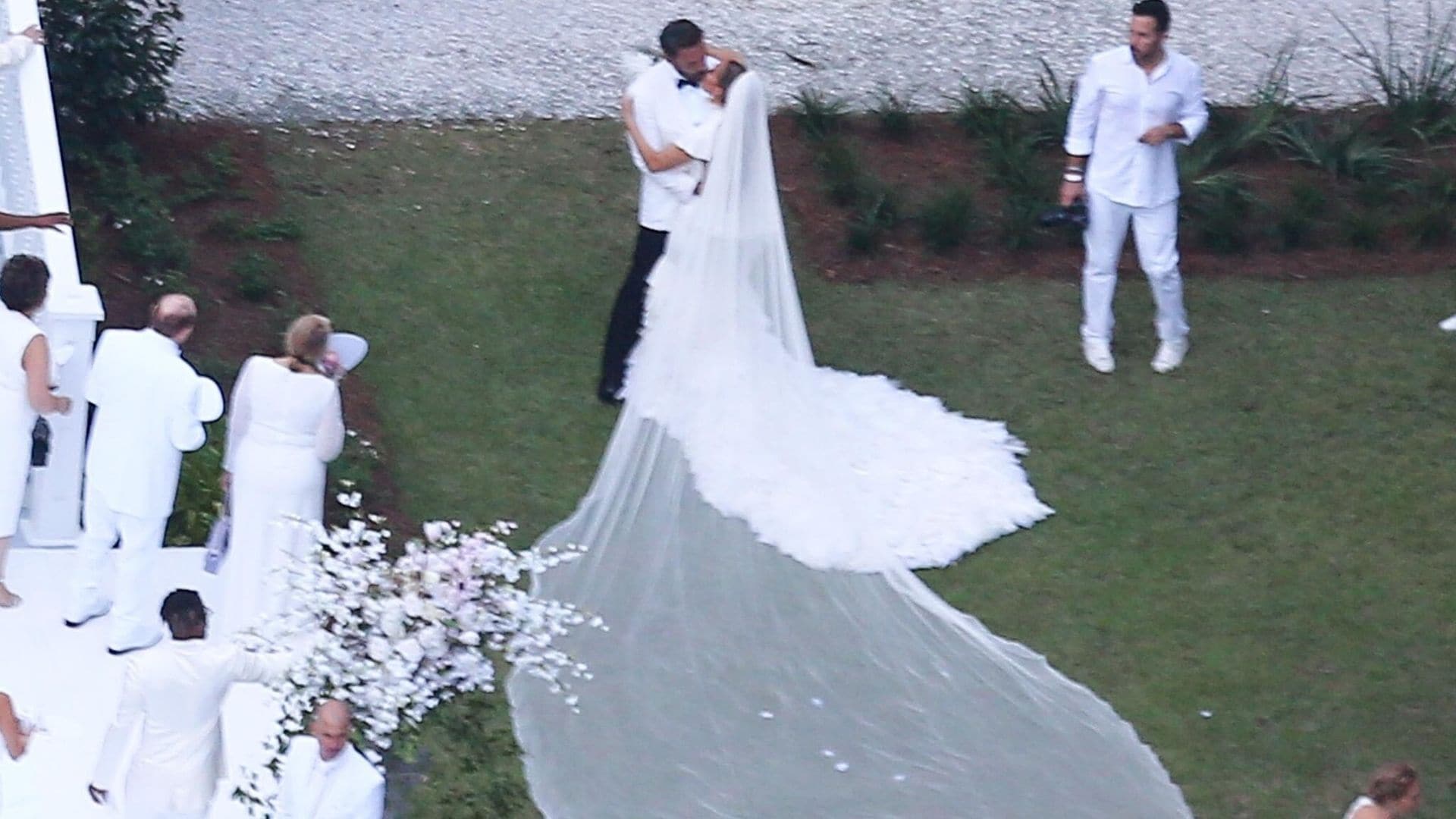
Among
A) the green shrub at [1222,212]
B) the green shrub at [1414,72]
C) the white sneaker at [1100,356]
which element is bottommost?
the white sneaker at [1100,356]

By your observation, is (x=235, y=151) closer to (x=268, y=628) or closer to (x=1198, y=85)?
(x=1198, y=85)

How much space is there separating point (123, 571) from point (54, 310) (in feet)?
3.87

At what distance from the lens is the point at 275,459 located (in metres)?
7.30

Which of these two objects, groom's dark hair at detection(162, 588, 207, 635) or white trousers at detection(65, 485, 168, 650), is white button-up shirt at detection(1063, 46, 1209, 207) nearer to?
white trousers at detection(65, 485, 168, 650)

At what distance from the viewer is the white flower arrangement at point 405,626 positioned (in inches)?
208

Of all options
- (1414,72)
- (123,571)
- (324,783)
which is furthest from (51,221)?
(1414,72)

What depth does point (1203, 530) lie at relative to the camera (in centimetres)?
877

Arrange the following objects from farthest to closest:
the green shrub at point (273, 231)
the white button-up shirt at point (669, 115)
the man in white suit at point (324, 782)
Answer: the green shrub at point (273, 231) → the white button-up shirt at point (669, 115) → the man in white suit at point (324, 782)

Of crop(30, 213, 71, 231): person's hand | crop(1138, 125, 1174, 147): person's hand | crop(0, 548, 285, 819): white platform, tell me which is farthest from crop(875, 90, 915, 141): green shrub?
crop(0, 548, 285, 819): white platform

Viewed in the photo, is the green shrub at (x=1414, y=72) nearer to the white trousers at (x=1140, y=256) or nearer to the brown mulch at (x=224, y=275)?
the white trousers at (x=1140, y=256)

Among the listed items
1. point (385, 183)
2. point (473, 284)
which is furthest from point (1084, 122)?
point (385, 183)

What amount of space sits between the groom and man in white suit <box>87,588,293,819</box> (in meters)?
3.72

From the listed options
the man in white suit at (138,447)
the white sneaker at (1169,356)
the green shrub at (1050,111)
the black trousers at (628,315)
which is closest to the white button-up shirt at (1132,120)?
the white sneaker at (1169,356)

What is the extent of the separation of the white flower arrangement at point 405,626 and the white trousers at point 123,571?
7.46ft
